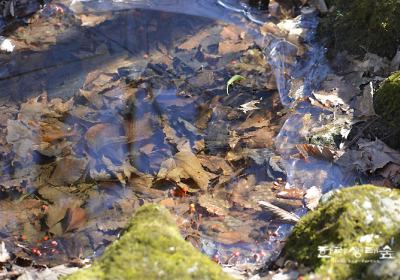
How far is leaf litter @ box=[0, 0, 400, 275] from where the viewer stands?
212 centimetres

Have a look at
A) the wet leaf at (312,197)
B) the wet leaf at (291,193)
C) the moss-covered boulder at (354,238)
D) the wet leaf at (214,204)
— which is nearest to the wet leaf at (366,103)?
the wet leaf at (312,197)

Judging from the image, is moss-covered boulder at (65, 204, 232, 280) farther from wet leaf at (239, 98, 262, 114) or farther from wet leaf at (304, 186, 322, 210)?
wet leaf at (239, 98, 262, 114)

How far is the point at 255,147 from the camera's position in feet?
8.52

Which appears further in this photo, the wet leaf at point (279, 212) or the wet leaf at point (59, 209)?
the wet leaf at point (59, 209)

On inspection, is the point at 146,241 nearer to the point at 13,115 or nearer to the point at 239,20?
the point at 13,115

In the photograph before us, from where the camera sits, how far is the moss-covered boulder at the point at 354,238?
1.23 meters

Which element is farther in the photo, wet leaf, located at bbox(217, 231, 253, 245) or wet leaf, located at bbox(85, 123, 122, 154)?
wet leaf, located at bbox(85, 123, 122, 154)

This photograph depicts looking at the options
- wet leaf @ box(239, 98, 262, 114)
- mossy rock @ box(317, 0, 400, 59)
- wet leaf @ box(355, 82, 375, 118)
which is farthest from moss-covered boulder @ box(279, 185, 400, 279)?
mossy rock @ box(317, 0, 400, 59)

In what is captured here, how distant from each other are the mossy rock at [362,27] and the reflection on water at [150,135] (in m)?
0.45

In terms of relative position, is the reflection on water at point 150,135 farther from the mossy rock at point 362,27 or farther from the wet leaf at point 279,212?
the mossy rock at point 362,27

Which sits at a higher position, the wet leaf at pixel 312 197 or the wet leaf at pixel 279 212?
the wet leaf at pixel 312 197

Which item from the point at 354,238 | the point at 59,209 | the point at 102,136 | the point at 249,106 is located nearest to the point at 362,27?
the point at 249,106

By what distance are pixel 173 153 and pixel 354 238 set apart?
1659mm

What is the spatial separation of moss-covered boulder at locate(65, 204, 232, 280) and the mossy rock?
2.94 m
